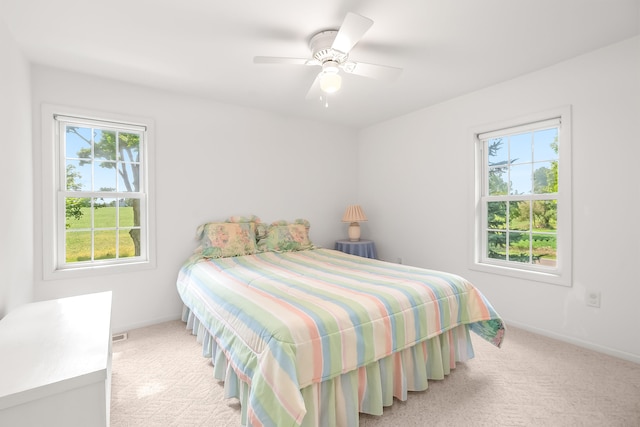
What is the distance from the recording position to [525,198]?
2947mm

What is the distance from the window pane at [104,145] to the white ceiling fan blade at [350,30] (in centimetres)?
242

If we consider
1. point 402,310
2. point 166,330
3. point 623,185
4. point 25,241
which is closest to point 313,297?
point 402,310

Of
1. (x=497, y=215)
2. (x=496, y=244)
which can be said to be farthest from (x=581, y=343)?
(x=497, y=215)

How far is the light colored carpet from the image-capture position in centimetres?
167

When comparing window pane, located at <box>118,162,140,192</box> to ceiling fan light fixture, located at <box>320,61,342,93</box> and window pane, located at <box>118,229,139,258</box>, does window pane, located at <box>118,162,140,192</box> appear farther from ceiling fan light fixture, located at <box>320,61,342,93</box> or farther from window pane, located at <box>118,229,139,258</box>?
ceiling fan light fixture, located at <box>320,61,342,93</box>

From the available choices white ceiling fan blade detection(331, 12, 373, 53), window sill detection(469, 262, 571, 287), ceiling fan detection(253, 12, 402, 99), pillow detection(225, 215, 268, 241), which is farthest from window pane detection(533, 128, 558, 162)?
pillow detection(225, 215, 268, 241)

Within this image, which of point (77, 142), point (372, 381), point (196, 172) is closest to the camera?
point (372, 381)

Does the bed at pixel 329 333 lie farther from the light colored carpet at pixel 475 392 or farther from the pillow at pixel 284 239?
the pillow at pixel 284 239

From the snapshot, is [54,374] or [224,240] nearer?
[54,374]

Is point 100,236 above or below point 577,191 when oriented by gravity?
below

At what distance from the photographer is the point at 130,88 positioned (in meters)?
2.95

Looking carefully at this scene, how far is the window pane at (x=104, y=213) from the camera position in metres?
2.88

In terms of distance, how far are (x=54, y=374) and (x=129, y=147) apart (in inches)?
102

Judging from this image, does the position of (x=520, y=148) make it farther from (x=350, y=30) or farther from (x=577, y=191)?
(x=350, y=30)
